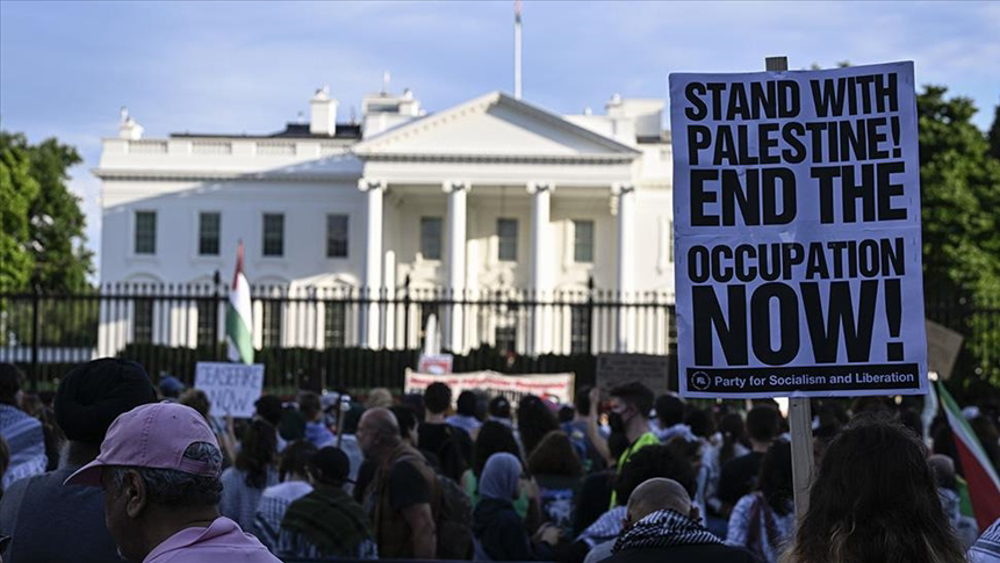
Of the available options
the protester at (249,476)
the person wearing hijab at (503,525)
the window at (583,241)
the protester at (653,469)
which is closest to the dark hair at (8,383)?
the protester at (249,476)

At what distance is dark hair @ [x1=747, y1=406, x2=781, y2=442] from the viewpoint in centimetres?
760

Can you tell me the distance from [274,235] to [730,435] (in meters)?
49.1

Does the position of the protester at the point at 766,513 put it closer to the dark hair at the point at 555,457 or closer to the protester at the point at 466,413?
the dark hair at the point at 555,457

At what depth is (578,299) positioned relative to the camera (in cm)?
5375

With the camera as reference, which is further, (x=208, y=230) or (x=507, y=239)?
(x=208, y=230)

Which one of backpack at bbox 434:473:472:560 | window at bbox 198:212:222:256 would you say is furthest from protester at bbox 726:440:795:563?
window at bbox 198:212:222:256

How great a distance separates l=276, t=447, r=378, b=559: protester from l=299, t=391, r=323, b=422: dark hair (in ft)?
13.7

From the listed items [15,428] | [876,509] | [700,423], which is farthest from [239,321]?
[876,509]

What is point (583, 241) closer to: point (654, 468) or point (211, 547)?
point (654, 468)

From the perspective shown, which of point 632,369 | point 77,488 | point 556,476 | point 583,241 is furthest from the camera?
point 583,241

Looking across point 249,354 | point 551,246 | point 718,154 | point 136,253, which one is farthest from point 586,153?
point 718,154

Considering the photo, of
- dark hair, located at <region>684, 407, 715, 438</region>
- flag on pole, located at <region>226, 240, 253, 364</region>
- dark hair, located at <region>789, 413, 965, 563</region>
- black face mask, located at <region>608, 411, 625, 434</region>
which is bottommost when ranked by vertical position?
dark hair, located at <region>684, 407, 715, 438</region>

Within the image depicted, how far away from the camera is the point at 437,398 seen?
9.79 metres

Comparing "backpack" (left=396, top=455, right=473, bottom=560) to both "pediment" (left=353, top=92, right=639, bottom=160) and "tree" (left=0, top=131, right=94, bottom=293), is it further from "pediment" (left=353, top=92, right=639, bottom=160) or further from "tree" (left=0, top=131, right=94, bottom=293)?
"tree" (left=0, top=131, right=94, bottom=293)
